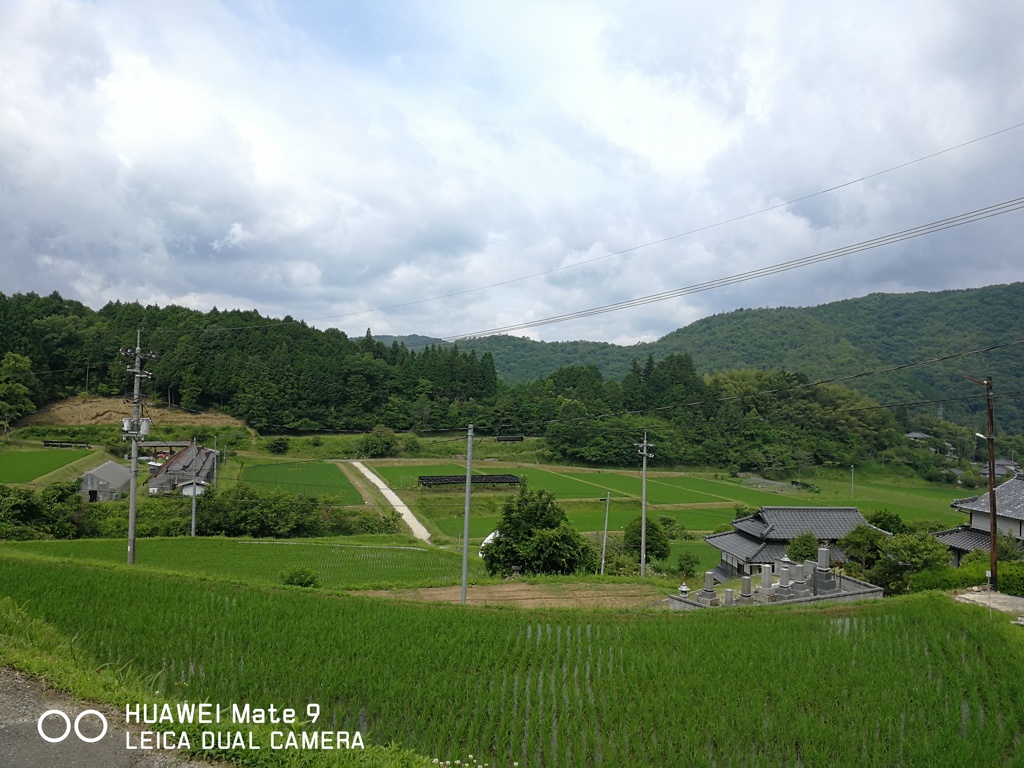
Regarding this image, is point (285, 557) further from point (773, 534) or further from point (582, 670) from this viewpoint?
point (773, 534)

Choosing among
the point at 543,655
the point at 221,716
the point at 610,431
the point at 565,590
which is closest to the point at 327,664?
the point at 221,716

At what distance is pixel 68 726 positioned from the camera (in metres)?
5.48

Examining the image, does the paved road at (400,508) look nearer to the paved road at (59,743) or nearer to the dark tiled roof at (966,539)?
the dark tiled roof at (966,539)

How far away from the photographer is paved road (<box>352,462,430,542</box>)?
3088 cm

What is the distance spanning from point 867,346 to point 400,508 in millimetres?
89424

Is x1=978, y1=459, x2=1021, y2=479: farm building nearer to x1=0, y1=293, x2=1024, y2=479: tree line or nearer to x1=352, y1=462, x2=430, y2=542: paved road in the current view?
x1=0, y1=293, x2=1024, y2=479: tree line

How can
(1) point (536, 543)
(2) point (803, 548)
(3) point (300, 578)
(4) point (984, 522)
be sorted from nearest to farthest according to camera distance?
(3) point (300, 578) → (1) point (536, 543) → (2) point (803, 548) → (4) point (984, 522)

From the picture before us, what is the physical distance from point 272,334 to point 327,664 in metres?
58.1

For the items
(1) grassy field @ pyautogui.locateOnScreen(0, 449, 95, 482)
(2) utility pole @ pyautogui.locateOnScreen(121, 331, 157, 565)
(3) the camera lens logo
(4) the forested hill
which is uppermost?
(4) the forested hill

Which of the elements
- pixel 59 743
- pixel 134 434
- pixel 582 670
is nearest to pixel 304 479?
pixel 134 434

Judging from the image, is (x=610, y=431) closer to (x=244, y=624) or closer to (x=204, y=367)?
(x=204, y=367)


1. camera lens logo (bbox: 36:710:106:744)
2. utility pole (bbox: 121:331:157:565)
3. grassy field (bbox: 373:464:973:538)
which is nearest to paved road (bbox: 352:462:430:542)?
grassy field (bbox: 373:464:973:538)

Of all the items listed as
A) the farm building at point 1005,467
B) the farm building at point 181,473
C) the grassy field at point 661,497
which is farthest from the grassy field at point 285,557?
the farm building at point 1005,467

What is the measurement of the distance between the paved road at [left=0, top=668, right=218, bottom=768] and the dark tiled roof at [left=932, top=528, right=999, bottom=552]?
26.7 meters
